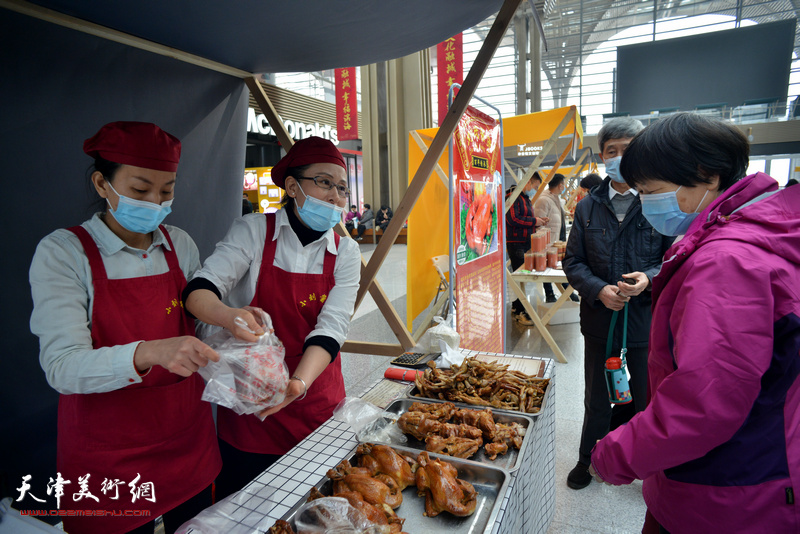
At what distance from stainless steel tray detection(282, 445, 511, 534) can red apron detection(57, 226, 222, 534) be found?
1.90 feet

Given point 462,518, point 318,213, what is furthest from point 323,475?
point 318,213

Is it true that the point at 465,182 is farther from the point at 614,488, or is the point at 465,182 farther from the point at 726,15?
the point at 726,15

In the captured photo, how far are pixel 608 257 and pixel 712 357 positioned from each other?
162 cm

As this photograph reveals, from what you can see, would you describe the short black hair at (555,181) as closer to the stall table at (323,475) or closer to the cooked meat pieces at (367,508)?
the stall table at (323,475)

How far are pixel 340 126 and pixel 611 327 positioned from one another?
13.1 metres

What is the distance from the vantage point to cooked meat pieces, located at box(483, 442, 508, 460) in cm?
144

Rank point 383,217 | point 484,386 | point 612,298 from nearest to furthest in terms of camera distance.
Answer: point 484,386 → point 612,298 → point 383,217

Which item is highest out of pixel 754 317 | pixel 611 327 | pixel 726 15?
pixel 726 15

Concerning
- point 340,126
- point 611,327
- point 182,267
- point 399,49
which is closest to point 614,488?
point 611,327

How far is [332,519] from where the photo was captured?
1.06 meters

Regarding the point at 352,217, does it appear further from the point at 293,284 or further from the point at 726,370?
the point at 726,370

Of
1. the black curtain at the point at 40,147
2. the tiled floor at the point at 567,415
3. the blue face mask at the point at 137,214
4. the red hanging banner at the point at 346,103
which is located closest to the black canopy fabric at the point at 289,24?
the black curtain at the point at 40,147

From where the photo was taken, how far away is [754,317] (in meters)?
0.97

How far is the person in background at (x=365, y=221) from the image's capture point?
50.4 feet
